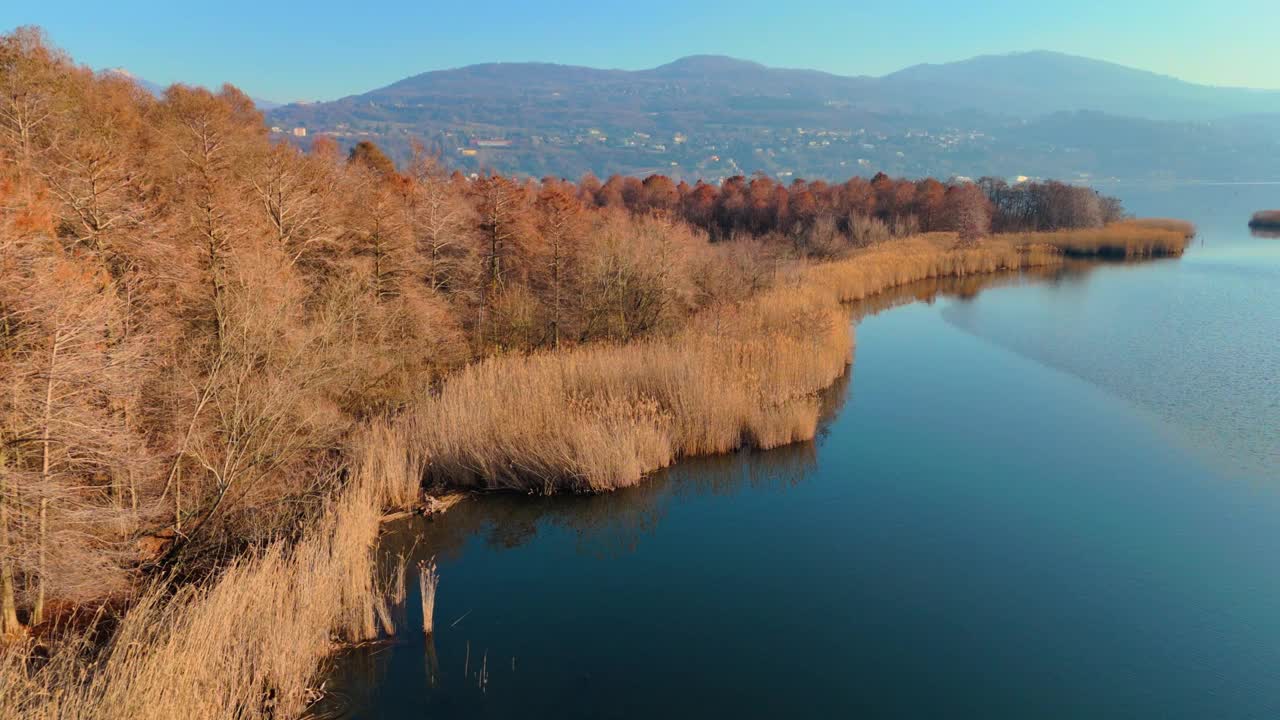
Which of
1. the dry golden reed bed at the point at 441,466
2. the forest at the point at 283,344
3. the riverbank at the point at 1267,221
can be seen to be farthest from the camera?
the riverbank at the point at 1267,221

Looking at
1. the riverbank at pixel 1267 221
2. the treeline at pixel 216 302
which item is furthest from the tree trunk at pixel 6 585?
the riverbank at pixel 1267 221

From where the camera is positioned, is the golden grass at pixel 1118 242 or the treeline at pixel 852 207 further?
the golden grass at pixel 1118 242

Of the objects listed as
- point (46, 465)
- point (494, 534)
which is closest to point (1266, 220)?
point (494, 534)

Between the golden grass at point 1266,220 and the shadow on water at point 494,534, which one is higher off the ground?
the golden grass at point 1266,220

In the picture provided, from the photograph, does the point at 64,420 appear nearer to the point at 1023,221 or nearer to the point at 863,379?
the point at 863,379

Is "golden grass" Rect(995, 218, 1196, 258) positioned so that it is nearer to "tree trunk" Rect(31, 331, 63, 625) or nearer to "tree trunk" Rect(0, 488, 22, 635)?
"tree trunk" Rect(31, 331, 63, 625)

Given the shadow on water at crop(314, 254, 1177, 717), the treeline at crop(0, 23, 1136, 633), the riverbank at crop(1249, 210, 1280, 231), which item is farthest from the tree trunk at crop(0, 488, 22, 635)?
the riverbank at crop(1249, 210, 1280, 231)

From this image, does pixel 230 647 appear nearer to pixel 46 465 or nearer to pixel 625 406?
pixel 46 465

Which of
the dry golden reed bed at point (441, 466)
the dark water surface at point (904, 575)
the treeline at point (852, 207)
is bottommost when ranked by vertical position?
the dark water surface at point (904, 575)

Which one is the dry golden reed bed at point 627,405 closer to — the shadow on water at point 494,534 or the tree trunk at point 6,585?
the shadow on water at point 494,534
